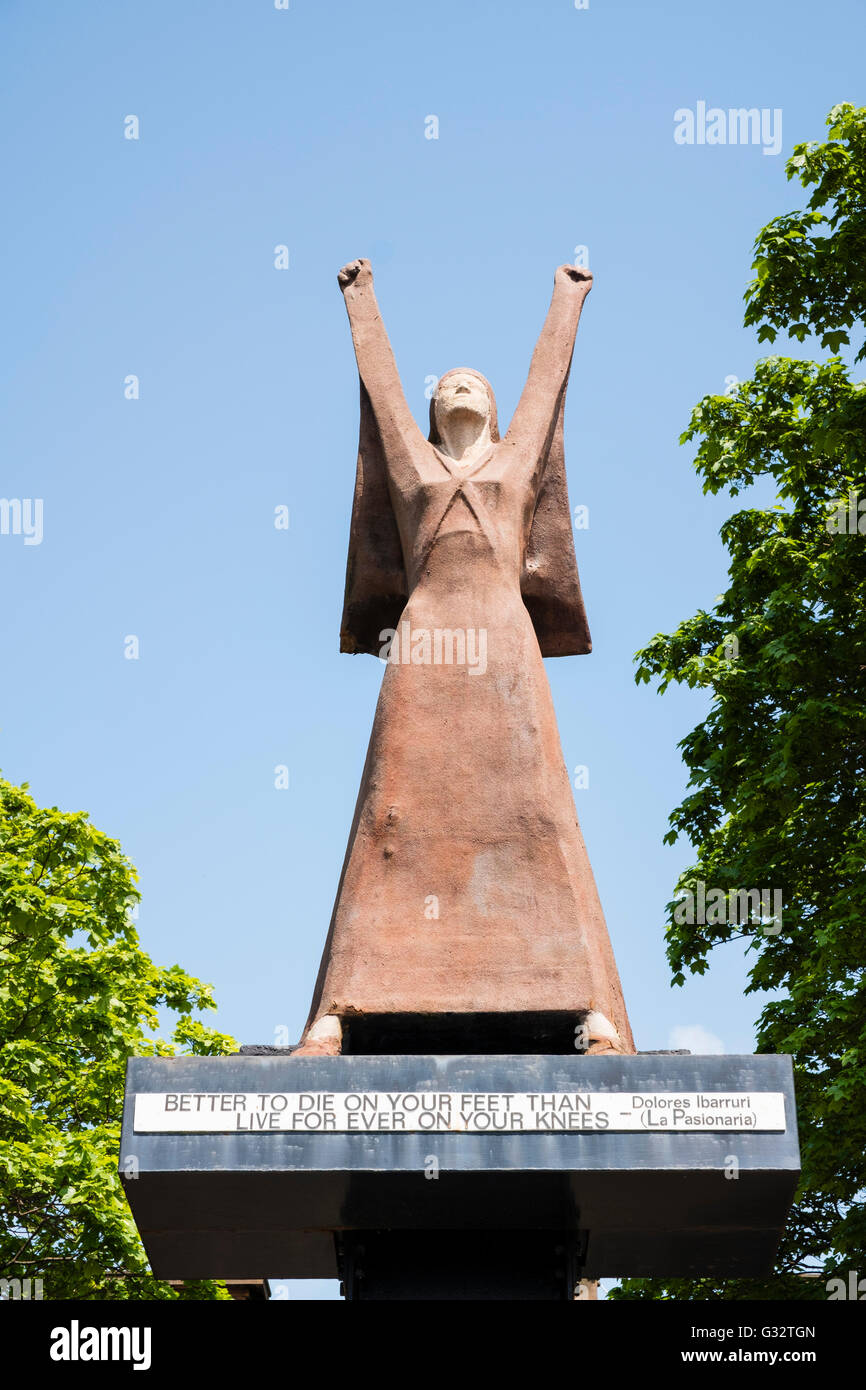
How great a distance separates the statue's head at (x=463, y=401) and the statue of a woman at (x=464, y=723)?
0.03 feet

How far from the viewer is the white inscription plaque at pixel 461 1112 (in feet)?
19.1

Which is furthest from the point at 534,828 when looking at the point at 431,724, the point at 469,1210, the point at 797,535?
the point at 797,535

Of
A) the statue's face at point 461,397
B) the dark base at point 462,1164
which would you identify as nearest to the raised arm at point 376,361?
the statue's face at point 461,397

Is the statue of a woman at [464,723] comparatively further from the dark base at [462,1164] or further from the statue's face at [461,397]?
the dark base at [462,1164]

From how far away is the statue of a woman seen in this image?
22.0 ft

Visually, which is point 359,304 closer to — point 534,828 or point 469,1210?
point 534,828

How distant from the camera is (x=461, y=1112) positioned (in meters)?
5.84

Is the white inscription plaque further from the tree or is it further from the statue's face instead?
the tree

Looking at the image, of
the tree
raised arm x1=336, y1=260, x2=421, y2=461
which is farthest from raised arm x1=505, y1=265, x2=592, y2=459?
the tree

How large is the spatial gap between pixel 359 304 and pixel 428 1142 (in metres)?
4.37

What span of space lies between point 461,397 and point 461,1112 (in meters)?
3.83

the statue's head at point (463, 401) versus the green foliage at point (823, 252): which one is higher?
the green foliage at point (823, 252)

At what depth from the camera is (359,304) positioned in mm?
8336

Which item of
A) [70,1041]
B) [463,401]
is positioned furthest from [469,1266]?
[70,1041]
